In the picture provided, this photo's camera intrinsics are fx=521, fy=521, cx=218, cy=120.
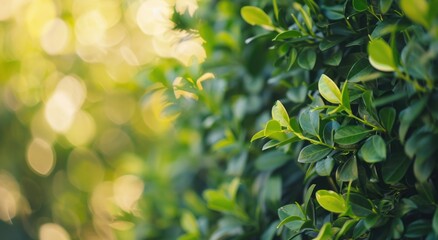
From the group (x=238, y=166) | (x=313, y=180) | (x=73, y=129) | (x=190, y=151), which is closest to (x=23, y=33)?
(x=73, y=129)

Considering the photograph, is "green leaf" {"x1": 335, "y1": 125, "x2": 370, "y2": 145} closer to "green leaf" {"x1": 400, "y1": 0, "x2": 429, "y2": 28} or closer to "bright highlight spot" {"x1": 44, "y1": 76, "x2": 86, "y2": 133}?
"green leaf" {"x1": 400, "y1": 0, "x2": 429, "y2": 28}

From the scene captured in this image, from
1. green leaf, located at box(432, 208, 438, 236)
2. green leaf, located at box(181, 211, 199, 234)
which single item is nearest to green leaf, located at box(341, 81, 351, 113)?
green leaf, located at box(432, 208, 438, 236)

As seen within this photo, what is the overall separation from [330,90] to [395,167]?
17 cm

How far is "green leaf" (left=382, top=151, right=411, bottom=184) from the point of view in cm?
85

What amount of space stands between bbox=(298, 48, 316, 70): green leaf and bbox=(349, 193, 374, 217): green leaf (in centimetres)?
28

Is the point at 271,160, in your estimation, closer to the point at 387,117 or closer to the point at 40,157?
the point at 387,117

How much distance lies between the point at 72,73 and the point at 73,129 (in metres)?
0.39

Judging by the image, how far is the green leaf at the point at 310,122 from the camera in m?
0.93

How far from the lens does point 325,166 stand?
944mm

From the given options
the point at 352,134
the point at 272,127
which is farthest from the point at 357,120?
the point at 272,127

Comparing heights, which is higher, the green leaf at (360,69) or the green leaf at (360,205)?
the green leaf at (360,69)

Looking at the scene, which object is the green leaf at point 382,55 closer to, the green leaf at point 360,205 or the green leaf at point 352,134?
the green leaf at point 352,134

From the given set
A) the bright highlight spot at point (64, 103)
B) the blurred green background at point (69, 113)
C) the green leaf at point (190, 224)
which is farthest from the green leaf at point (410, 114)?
the bright highlight spot at point (64, 103)

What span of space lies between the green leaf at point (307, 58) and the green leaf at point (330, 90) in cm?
14
